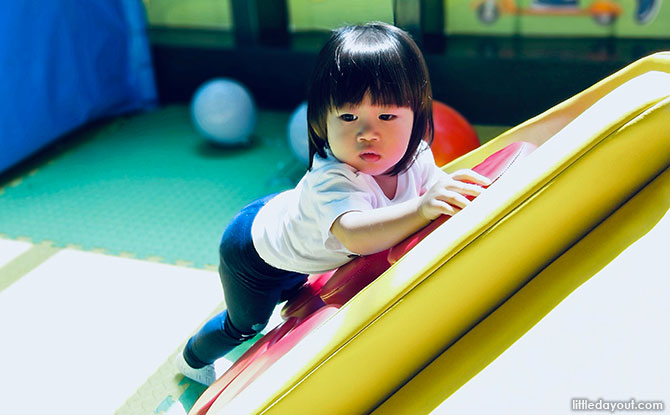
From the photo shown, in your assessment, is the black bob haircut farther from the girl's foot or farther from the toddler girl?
the girl's foot

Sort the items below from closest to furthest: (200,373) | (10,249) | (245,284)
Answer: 1. (245,284)
2. (200,373)
3. (10,249)

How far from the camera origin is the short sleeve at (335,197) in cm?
113

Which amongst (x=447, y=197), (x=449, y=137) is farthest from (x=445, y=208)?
(x=449, y=137)

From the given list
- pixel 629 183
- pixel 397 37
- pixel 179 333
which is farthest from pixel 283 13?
pixel 629 183

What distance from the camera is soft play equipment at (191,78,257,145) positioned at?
285cm

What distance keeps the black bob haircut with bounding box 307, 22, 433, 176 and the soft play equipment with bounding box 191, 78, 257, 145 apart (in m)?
1.74

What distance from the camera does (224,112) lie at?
9.37 ft

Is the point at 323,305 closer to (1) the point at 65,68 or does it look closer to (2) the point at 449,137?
(2) the point at 449,137

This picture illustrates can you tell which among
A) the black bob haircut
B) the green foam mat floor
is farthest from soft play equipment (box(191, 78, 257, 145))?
the black bob haircut

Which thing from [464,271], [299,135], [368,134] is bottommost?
[299,135]

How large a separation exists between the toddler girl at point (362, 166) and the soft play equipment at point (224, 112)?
5.20ft

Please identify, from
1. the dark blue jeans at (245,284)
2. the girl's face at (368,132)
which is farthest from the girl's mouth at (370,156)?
the dark blue jeans at (245,284)

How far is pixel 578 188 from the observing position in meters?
1.00

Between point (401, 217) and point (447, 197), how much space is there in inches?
3.0
